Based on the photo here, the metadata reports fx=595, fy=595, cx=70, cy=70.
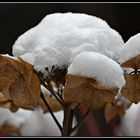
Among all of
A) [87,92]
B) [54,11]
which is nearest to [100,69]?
[87,92]

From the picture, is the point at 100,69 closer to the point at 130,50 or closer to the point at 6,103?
the point at 130,50

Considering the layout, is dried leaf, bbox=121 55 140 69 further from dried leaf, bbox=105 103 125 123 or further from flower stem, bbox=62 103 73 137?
dried leaf, bbox=105 103 125 123

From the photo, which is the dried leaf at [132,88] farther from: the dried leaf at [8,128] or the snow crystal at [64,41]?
the dried leaf at [8,128]

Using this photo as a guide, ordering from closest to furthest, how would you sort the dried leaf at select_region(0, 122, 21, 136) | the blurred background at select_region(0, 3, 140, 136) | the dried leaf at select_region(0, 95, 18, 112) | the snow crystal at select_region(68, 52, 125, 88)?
1. the snow crystal at select_region(68, 52, 125, 88)
2. the dried leaf at select_region(0, 95, 18, 112)
3. the dried leaf at select_region(0, 122, 21, 136)
4. the blurred background at select_region(0, 3, 140, 136)

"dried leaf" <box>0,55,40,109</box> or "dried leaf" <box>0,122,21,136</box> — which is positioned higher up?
"dried leaf" <box>0,55,40,109</box>

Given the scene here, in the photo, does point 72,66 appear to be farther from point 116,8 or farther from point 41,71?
point 116,8

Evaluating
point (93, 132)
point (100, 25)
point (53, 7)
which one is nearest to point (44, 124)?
point (93, 132)

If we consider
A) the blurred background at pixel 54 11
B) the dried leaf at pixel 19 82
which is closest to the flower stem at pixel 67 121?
the dried leaf at pixel 19 82

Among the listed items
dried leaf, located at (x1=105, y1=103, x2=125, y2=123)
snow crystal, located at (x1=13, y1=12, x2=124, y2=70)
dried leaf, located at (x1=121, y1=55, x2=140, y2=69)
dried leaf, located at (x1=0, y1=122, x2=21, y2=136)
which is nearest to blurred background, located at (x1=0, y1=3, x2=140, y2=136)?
dried leaf, located at (x1=0, y1=122, x2=21, y2=136)
